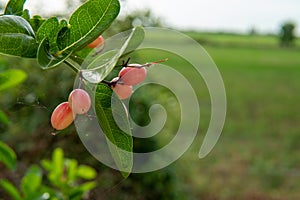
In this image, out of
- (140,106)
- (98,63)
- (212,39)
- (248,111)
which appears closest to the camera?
(98,63)

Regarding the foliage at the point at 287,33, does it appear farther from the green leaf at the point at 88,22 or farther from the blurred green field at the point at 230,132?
the green leaf at the point at 88,22

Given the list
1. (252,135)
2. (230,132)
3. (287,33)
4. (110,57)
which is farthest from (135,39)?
(287,33)

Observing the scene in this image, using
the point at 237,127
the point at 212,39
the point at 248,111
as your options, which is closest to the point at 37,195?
the point at 237,127

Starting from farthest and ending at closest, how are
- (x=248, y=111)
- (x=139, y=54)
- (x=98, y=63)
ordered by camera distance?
(x=248, y=111)
(x=139, y=54)
(x=98, y=63)

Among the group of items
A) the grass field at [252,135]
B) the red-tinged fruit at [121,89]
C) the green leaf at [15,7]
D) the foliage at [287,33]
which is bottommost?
the green leaf at [15,7]

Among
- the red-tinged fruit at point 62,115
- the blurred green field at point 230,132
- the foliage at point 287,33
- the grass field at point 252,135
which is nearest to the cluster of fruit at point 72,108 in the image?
the red-tinged fruit at point 62,115

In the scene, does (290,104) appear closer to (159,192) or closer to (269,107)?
(269,107)

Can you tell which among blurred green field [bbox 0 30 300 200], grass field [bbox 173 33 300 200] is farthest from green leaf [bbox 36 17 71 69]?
grass field [bbox 173 33 300 200]
